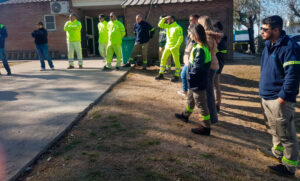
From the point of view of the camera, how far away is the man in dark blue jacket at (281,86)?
3.03m

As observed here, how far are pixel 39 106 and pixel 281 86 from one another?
14.2 ft

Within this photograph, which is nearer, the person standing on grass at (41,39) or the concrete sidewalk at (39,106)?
the concrete sidewalk at (39,106)

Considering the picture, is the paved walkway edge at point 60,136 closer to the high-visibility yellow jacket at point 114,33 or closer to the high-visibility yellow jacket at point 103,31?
the high-visibility yellow jacket at point 114,33

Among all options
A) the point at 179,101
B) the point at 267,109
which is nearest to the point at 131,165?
the point at 267,109

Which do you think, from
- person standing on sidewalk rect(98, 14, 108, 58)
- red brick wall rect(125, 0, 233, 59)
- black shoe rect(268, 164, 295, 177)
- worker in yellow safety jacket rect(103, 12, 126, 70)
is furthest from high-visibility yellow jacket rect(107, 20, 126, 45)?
black shoe rect(268, 164, 295, 177)

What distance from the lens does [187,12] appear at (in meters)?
12.9

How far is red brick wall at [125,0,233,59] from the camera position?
495 inches

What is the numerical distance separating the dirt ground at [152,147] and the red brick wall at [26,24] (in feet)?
37.1

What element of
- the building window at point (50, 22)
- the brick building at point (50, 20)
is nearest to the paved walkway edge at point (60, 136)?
the brick building at point (50, 20)

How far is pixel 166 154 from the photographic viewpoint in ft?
11.2

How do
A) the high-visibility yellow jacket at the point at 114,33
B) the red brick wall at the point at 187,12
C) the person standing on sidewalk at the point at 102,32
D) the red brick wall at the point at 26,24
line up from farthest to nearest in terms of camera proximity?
the red brick wall at the point at 26,24, the red brick wall at the point at 187,12, the person standing on sidewalk at the point at 102,32, the high-visibility yellow jacket at the point at 114,33

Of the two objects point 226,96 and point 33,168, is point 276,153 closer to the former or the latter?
point 33,168

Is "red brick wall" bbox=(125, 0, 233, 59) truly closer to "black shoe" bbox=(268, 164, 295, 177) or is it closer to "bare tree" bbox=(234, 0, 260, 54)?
"black shoe" bbox=(268, 164, 295, 177)

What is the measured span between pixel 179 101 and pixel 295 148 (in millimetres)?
3284
